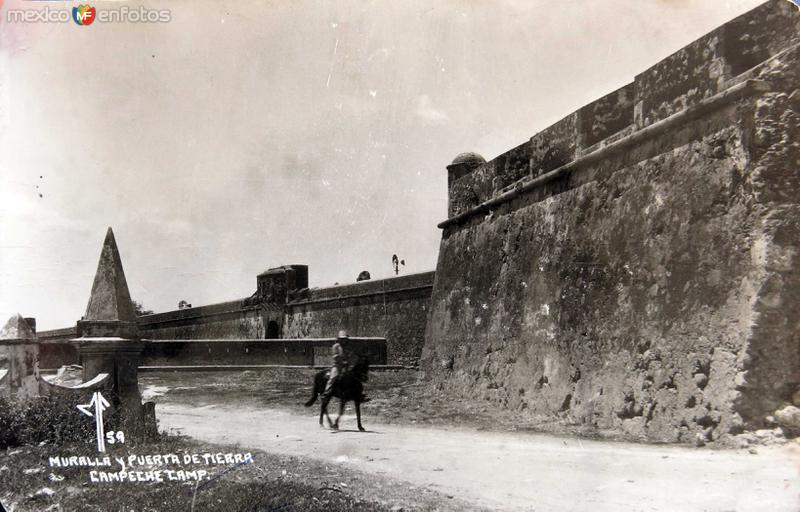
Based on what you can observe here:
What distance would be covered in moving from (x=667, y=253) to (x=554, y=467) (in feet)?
8.32

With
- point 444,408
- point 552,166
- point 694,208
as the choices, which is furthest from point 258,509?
point 552,166

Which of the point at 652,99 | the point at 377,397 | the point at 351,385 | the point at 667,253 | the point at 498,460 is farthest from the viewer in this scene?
the point at 377,397

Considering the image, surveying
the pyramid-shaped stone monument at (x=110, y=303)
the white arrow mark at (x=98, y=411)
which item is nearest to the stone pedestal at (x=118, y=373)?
the pyramid-shaped stone monument at (x=110, y=303)

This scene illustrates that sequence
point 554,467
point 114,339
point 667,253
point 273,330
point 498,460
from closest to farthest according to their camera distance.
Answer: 1. point 554,467
2. point 498,460
3. point 667,253
4. point 114,339
5. point 273,330

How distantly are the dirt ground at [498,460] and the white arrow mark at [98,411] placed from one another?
1179mm

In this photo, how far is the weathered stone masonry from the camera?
498cm

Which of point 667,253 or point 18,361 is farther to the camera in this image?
point 18,361

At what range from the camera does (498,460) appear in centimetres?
518

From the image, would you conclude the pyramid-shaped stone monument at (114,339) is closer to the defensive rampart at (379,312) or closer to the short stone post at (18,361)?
the short stone post at (18,361)

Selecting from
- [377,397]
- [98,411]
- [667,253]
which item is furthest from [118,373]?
[667,253]

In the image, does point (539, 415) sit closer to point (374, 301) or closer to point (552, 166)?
point (552, 166)

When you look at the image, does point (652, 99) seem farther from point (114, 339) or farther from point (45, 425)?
point (45, 425)

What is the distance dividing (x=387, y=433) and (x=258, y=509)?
2.86 metres

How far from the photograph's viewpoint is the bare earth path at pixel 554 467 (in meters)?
3.75
